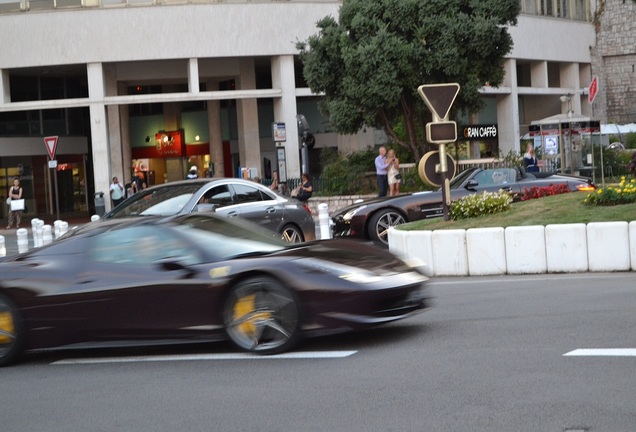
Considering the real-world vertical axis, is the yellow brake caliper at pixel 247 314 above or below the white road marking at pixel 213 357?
above

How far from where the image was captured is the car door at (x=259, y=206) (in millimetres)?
17656

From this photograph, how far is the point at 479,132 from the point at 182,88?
1505 centimetres

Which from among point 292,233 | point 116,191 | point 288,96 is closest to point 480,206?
point 292,233

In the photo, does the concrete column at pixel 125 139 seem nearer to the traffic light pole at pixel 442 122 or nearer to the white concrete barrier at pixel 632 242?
the traffic light pole at pixel 442 122

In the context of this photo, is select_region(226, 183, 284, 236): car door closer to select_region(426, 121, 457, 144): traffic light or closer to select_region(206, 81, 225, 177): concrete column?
select_region(426, 121, 457, 144): traffic light

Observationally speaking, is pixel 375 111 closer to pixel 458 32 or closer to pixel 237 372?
pixel 458 32

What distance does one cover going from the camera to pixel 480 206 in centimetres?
1662

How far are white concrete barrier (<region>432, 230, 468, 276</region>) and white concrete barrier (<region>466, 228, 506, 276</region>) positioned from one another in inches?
3.3

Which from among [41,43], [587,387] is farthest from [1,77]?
[587,387]

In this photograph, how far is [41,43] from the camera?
40.9 m

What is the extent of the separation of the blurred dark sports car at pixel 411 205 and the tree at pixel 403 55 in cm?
1233

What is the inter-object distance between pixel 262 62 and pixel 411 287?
129 feet

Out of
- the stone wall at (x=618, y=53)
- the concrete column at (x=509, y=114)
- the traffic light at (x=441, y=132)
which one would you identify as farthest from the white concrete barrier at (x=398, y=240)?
the stone wall at (x=618, y=53)

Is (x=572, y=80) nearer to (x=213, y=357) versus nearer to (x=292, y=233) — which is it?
(x=292, y=233)
